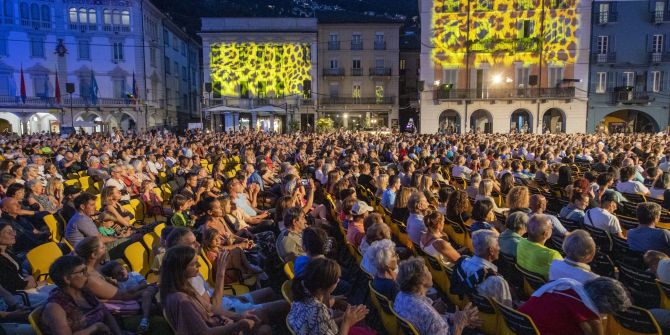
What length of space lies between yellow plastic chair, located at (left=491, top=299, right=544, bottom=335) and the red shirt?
0.12 meters

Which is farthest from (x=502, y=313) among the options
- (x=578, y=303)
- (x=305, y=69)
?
(x=305, y=69)

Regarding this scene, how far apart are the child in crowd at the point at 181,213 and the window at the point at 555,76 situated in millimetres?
38000

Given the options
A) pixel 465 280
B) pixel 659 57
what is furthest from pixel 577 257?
pixel 659 57

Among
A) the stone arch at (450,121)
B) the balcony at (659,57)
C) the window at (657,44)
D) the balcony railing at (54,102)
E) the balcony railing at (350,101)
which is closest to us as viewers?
the balcony at (659,57)

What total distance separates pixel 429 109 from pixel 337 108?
10.6 meters

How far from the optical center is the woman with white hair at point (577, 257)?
13.0 feet

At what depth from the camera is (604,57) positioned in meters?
38.3

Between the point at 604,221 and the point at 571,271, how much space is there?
8.78 ft

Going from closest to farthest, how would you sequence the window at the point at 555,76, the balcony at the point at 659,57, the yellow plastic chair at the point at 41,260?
the yellow plastic chair at the point at 41,260
the balcony at the point at 659,57
the window at the point at 555,76

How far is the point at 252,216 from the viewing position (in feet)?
28.9

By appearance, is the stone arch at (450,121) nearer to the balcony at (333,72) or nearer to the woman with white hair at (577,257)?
the balcony at (333,72)

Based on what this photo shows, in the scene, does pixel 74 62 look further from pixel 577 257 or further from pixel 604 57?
pixel 577 257

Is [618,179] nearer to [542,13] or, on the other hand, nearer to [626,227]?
[626,227]

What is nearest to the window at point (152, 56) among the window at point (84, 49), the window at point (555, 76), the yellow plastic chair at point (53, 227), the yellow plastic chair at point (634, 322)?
the window at point (84, 49)
